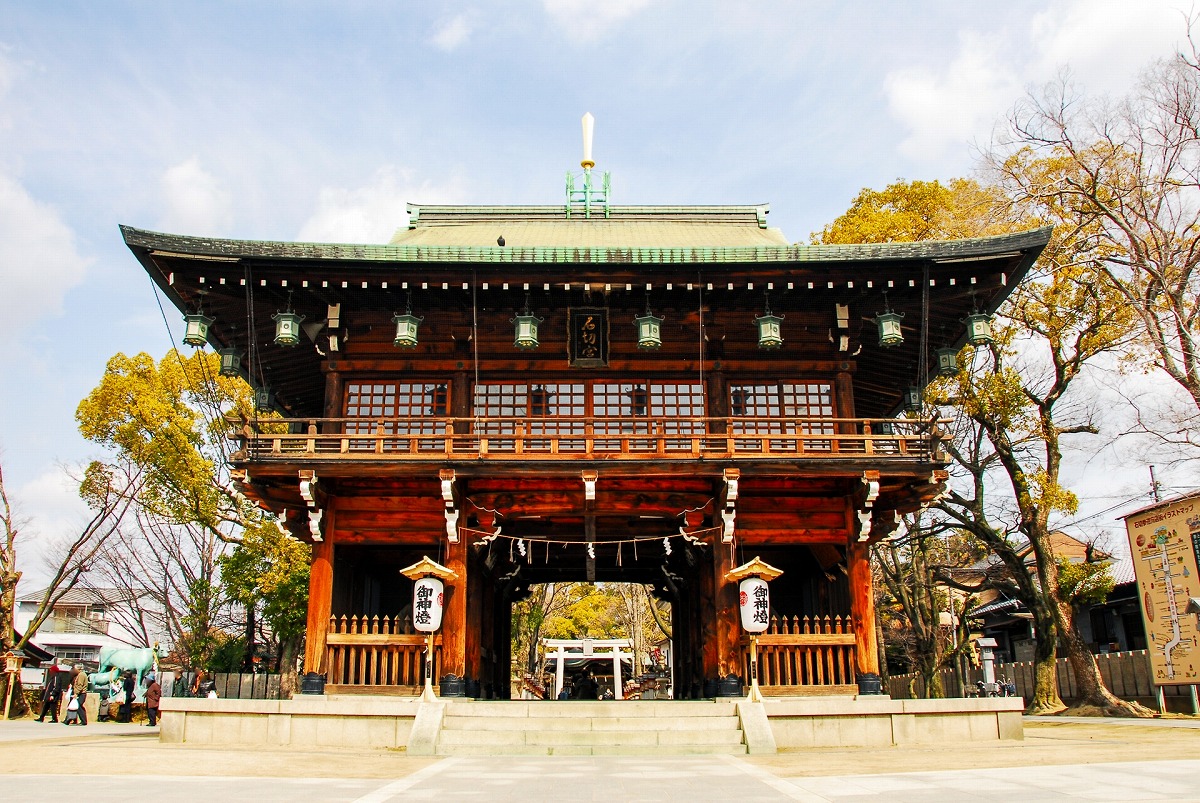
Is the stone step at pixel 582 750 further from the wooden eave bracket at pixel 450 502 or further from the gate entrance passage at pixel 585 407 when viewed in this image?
the wooden eave bracket at pixel 450 502

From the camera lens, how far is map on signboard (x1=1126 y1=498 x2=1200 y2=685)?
19172 mm

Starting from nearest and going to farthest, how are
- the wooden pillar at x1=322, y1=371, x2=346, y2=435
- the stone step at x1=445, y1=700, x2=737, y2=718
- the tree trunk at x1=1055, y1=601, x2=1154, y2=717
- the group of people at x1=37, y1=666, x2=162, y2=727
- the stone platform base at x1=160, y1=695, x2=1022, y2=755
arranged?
the stone platform base at x1=160, y1=695, x2=1022, y2=755 < the stone step at x1=445, y1=700, x2=737, y2=718 < the wooden pillar at x1=322, y1=371, x2=346, y2=435 < the tree trunk at x1=1055, y1=601, x2=1154, y2=717 < the group of people at x1=37, y1=666, x2=162, y2=727

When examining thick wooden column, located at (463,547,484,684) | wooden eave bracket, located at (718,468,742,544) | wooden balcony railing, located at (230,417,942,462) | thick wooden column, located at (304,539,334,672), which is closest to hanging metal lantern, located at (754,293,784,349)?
wooden balcony railing, located at (230,417,942,462)

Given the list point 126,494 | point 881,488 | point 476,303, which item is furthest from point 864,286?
point 126,494

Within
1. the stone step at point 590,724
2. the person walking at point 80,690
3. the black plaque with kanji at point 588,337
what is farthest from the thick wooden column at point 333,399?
the person walking at point 80,690

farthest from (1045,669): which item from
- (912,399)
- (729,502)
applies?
(729,502)

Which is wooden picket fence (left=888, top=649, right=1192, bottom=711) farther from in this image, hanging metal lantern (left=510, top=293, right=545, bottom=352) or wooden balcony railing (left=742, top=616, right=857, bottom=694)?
hanging metal lantern (left=510, top=293, right=545, bottom=352)

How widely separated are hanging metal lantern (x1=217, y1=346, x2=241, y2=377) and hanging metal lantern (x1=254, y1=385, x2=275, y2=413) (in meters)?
1.62

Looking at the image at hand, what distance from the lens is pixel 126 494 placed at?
33.0m

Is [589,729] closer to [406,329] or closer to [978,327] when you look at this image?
[406,329]

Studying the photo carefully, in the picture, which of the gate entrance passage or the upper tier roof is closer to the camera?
the gate entrance passage

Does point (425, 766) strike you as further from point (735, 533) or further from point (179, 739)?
point (735, 533)

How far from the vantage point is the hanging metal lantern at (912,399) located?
2062cm

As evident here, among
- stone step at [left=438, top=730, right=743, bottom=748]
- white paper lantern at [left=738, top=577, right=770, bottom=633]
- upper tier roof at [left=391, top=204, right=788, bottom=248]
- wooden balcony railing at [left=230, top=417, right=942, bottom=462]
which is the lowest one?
stone step at [left=438, top=730, right=743, bottom=748]
